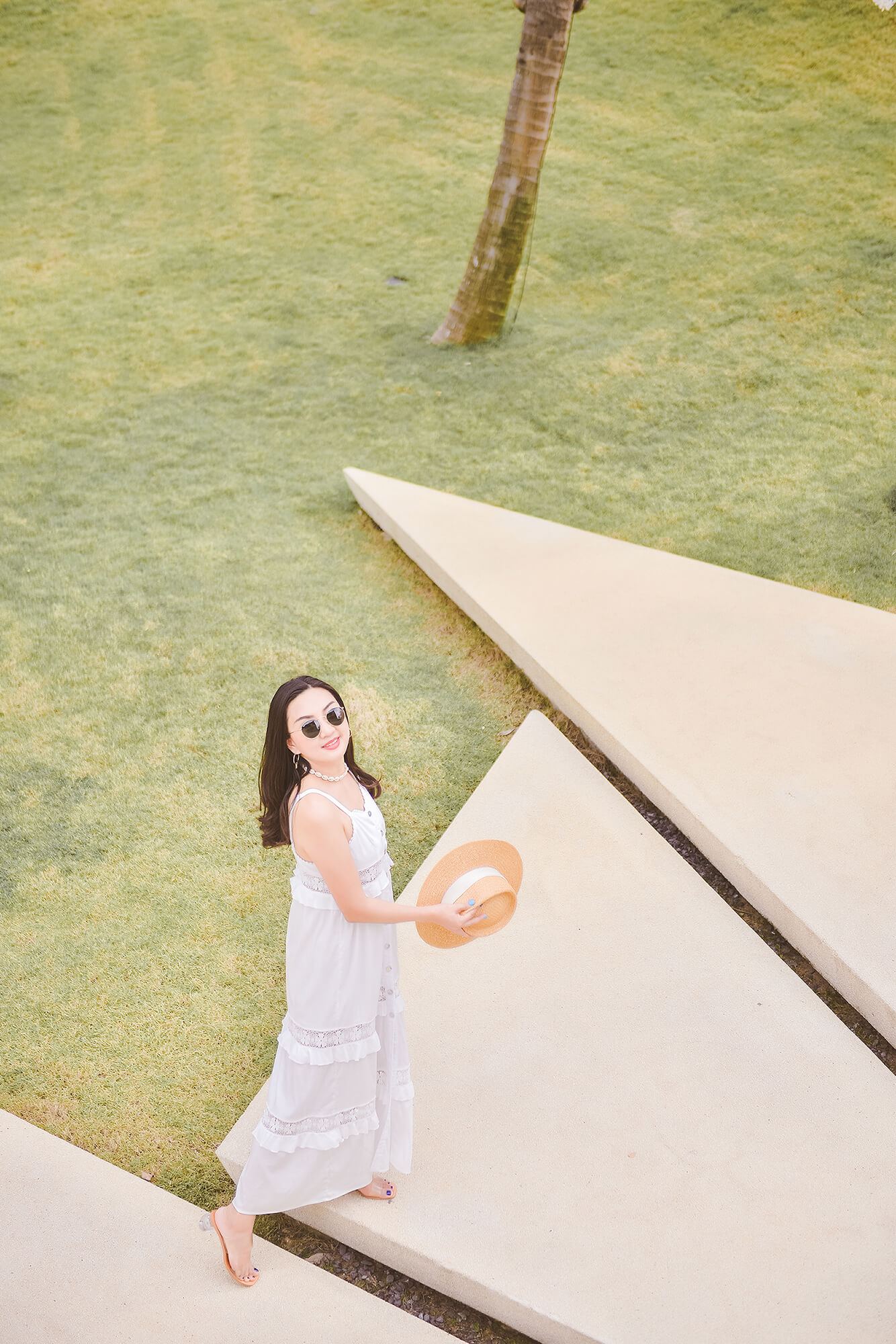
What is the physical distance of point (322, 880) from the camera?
2.39 m

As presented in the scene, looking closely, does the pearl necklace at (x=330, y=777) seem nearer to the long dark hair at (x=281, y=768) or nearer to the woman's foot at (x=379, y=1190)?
the long dark hair at (x=281, y=768)

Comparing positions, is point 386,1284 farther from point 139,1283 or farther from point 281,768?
point 281,768

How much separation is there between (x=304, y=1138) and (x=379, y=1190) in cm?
36

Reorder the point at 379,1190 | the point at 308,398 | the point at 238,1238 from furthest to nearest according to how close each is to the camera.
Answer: the point at 308,398
the point at 379,1190
the point at 238,1238

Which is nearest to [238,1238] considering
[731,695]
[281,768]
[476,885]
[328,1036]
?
[328,1036]

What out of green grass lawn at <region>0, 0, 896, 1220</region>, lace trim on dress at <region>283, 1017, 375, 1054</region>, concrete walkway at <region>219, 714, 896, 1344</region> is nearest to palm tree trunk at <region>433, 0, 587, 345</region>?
green grass lawn at <region>0, 0, 896, 1220</region>

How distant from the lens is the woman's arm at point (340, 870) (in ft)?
7.53

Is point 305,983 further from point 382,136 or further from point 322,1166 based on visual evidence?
point 382,136

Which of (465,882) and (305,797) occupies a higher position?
(305,797)

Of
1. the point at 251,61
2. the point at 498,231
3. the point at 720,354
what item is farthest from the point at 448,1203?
the point at 251,61

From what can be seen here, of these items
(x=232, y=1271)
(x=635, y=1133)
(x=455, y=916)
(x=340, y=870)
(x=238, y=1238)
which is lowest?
(x=232, y=1271)

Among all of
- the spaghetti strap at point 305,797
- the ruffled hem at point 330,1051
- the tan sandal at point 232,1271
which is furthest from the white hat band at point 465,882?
the tan sandal at point 232,1271

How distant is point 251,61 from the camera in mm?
12398

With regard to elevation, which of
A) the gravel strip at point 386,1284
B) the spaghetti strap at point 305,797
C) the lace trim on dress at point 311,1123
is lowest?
the gravel strip at point 386,1284
